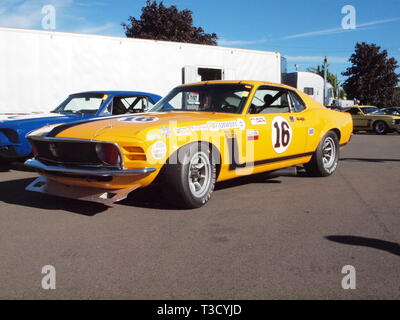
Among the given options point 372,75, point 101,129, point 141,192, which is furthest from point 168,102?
point 372,75

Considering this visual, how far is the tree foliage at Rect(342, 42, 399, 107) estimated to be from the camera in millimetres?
39156

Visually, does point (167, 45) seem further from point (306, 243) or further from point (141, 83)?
point (306, 243)

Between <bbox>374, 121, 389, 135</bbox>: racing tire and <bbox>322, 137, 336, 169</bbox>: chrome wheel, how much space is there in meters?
13.1

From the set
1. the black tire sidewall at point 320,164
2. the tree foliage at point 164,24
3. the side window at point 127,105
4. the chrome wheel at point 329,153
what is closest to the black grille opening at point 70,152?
the side window at point 127,105

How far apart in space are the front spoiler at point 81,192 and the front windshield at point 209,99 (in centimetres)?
167

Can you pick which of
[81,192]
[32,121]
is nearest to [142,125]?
[81,192]

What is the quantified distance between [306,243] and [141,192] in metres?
2.47

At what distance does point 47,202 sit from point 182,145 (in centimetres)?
170

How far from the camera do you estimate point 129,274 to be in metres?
2.71

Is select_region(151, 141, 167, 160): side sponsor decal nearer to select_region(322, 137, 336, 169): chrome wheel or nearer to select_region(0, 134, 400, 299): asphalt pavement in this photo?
select_region(0, 134, 400, 299): asphalt pavement

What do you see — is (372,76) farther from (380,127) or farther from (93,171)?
(93,171)

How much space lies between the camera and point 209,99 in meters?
5.38

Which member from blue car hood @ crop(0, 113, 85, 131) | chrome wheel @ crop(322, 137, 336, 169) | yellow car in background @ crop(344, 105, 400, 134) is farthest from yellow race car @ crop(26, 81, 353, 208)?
yellow car in background @ crop(344, 105, 400, 134)

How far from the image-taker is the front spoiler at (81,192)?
12.9 feet
